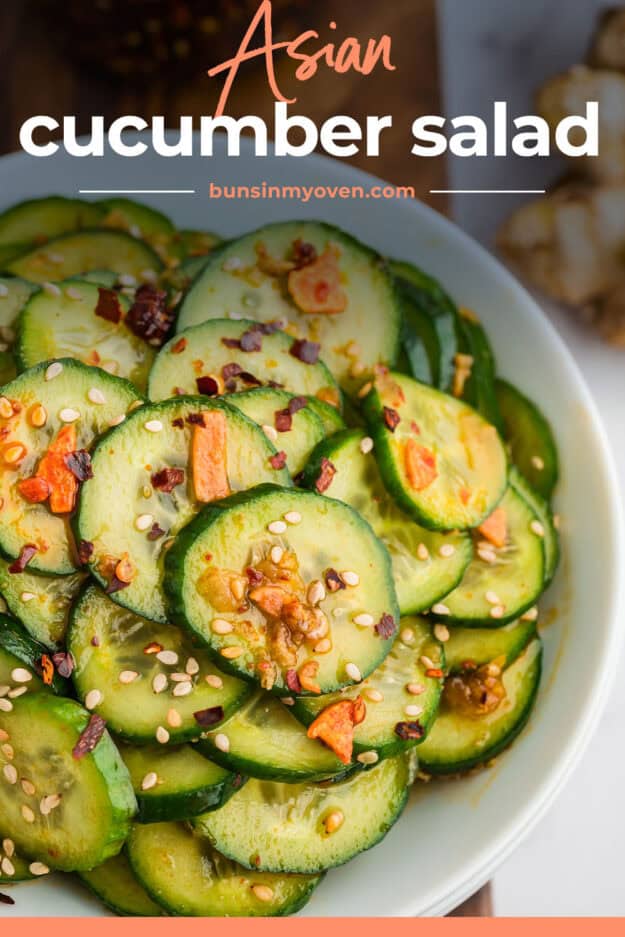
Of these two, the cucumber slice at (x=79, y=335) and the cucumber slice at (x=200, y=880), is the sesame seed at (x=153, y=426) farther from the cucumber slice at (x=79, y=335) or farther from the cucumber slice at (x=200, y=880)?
the cucumber slice at (x=200, y=880)

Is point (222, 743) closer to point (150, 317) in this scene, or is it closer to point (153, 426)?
point (153, 426)

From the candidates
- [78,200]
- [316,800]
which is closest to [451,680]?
[316,800]

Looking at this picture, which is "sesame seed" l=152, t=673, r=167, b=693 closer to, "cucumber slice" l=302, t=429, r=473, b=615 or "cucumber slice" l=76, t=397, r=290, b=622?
"cucumber slice" l=76, t=397, r=290, b=622

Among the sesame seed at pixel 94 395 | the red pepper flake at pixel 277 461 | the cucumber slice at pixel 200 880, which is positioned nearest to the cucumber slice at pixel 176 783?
the cucumber slice at pixel 200 880

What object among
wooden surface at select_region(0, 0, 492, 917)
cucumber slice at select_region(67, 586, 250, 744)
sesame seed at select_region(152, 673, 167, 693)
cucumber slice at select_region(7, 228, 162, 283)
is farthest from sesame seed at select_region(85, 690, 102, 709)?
wooden surface at select_region(0, 0, 492, 917)

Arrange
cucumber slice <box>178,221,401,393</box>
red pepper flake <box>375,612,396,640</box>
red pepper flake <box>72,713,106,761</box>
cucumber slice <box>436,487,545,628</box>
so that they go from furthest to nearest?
1. cucumber slice <box>178,221,401,393</box>
2. cucumber slice <box>436,487,545,628</box>
3. red pepper flake <box>375,612,396,640</box>
4. red pepper flake <box>72,713,106,761</box>

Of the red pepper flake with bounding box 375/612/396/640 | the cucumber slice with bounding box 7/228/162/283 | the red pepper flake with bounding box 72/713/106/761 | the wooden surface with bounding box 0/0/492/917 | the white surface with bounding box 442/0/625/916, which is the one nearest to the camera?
the red pepper flake with bounding box 72/713/106/761

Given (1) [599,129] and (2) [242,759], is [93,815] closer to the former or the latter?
(2) [242,759]
